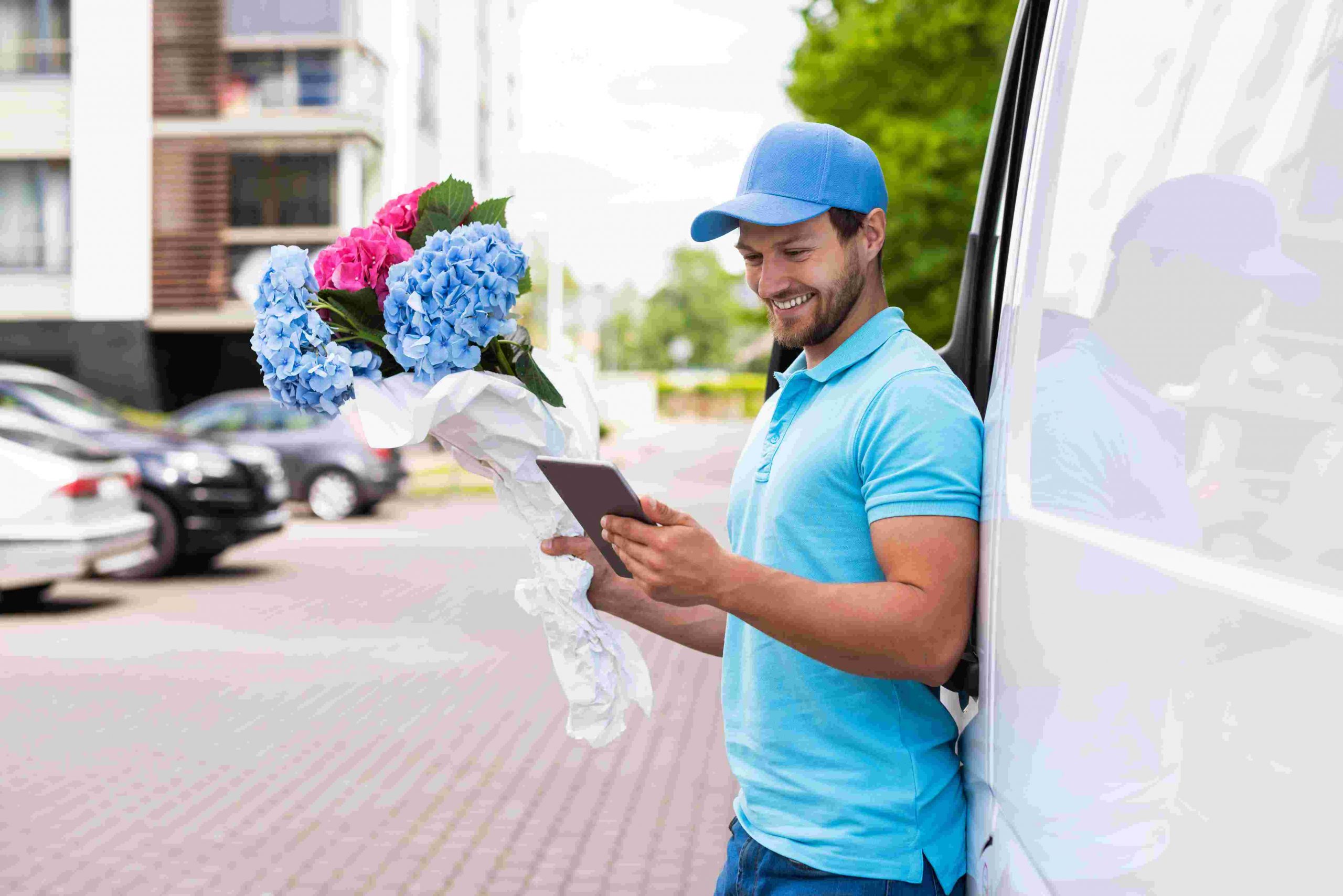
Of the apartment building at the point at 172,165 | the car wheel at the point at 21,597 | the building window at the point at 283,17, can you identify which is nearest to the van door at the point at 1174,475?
the car wheel at the point at 21,597

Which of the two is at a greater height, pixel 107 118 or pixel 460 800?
pixel 107 118

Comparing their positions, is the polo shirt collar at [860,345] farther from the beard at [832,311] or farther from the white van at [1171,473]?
the white van at [1171,473]

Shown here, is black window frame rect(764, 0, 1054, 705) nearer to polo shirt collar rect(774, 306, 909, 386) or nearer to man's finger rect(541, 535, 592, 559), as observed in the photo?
polo shirt collar rect(774, 306, 909, 386)

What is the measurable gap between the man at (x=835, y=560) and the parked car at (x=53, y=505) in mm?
8713

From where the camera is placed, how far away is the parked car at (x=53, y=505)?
Result: 9.41 metres

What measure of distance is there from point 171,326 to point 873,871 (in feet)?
93.5

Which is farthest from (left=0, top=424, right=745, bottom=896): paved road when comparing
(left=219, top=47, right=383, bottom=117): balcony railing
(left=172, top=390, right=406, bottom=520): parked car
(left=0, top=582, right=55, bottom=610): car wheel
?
(left=219, top=47, right=383, bottom=117): balcony railing

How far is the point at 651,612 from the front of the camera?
2.29 m

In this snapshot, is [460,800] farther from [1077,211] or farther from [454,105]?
[454,105]

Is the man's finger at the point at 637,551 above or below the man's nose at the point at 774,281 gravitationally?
below

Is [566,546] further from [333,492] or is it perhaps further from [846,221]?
[333,492]

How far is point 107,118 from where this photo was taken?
27.0 m

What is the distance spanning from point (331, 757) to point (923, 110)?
52.5 feet

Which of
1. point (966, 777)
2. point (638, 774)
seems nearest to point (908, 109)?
point (638, 774)
